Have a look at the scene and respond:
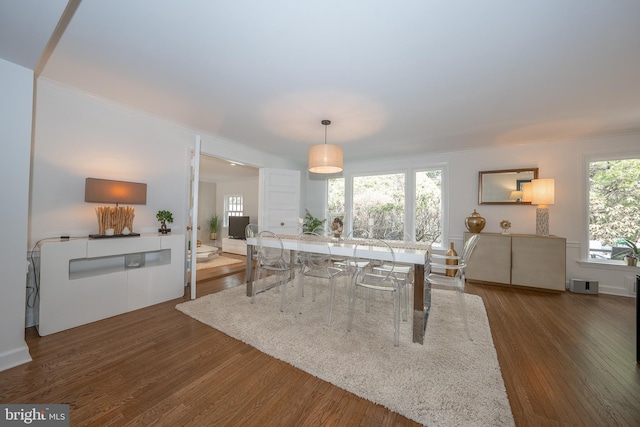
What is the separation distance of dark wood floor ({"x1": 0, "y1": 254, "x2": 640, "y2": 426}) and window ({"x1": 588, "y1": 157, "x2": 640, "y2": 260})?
1.87 meters

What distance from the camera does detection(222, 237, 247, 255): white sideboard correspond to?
6957 millimetres

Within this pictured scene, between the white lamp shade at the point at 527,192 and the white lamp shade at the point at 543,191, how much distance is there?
145 millimetres

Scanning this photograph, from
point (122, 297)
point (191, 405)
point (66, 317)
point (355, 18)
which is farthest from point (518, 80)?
point (66, 317)

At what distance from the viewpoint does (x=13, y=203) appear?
1815 millimetres

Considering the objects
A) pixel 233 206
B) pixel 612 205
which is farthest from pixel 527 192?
pixel 233 206

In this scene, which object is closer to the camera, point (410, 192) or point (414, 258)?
point (414, 258)

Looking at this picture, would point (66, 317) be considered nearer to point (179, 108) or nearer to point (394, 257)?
point (179, 108)

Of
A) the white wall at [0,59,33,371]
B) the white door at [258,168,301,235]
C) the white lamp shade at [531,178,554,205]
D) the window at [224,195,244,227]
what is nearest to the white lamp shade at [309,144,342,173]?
the white door at [258,168,301,235]

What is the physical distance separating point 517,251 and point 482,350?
2704 mm

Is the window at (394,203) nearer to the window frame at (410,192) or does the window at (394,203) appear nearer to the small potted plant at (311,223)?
the window frame at (410,192)

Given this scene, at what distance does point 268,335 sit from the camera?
2334 millimetres

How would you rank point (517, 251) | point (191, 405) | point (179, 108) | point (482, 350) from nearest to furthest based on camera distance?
point (191, 405) → point (482, 350) → point (179, 108) → point (517, 251)

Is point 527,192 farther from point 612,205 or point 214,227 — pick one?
point 214,227

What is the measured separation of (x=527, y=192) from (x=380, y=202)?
8.79 feet
